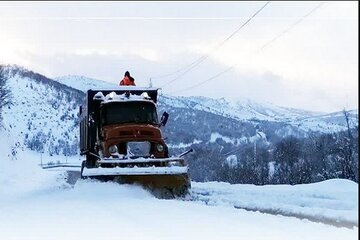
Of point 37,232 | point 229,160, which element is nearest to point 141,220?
point 37,232

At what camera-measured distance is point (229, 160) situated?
73562 millimetres

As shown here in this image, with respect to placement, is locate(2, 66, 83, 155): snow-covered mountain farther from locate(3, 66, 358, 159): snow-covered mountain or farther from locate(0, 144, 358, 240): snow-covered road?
locate(0, 144, 358, 240): snow-covered road

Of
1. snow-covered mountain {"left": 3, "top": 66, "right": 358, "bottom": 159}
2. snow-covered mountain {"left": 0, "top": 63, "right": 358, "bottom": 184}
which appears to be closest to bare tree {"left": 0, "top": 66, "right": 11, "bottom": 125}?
snow-covered mountain {"left": 0, "top": 63, "right": 358, "bottom": 184}

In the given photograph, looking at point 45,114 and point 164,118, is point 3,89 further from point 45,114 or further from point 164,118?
point 45,114

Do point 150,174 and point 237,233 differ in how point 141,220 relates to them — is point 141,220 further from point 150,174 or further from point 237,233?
point 150,174

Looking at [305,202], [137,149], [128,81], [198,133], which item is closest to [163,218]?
[305,202]

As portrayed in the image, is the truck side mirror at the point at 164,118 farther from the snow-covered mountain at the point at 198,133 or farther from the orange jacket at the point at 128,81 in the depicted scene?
the snow-covered mountain at the point at 198,133

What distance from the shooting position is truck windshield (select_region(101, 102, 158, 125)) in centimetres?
1227

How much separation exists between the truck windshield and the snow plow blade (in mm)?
1901

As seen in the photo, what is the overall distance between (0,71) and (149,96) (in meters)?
27.3

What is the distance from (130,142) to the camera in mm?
11430

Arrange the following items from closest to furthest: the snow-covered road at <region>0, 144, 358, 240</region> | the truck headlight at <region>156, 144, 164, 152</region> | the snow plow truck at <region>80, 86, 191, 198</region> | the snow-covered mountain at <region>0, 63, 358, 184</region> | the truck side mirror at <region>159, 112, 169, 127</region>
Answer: the snow-covered road at <region>0, 144, 358, 240</region>
the snow plow truck at <region>80, 86, 191, 198</region>
the truck headlight at <region>156, 144, 164, 152</region>
the truck side mirror at <region>159, 112, 169, 127</region>
the snow-covered mountain at <region>0, 63, 358, 184</region>

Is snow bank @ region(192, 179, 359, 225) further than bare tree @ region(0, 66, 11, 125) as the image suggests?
No

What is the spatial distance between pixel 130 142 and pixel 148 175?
148cm
